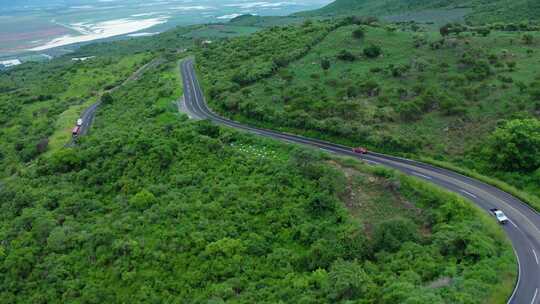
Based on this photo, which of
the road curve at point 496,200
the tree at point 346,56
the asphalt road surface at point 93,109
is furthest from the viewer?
the tree at point 346,56

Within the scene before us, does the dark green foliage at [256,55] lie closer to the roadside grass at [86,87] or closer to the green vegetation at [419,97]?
the green vegetation at [419,97]

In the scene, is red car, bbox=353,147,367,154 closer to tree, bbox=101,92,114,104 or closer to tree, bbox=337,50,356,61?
tree, bbox=337,50,356,61

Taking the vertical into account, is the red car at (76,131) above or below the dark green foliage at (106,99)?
below

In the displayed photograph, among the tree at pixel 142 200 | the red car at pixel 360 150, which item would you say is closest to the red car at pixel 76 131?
the tree at pixel 142 200

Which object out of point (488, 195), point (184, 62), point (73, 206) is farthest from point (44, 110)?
point (488, 195)

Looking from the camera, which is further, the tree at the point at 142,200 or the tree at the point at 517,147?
the tree at the point at 142,200

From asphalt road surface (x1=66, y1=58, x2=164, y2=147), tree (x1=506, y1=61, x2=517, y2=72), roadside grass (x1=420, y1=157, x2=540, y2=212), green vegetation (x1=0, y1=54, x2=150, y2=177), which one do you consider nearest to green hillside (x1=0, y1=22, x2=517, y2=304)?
roadside grass (x1=420, y1=157, x2=540, y2=212)

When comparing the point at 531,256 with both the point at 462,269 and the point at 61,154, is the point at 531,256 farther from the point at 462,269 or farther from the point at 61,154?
the point at 61,154

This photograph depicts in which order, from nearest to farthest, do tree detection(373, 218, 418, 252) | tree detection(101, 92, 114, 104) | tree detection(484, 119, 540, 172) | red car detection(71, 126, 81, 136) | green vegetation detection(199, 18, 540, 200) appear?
tree detection(373, 218, 418, 252)
tree detection(484, 119, 540, 172)
green vegetation detection(199, 18, 540, 200)
red car detection(71, 126, 81, 136)
tree detection(101, 92, 114, 104)
